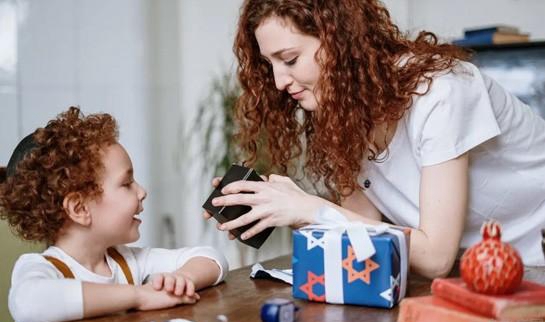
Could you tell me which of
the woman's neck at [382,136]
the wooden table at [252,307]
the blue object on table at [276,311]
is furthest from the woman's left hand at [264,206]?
the blue object on table at [276,311]

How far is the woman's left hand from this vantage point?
156 centimetres

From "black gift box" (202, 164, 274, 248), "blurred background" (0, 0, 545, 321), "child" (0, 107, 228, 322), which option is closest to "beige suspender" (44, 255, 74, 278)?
"child" (0, 107, 228, 322)

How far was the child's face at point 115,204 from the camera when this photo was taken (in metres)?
1.52

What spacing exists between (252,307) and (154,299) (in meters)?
0.18

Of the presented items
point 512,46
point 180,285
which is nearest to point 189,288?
point 180,285

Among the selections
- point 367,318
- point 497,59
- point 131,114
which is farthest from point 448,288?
point 131,114

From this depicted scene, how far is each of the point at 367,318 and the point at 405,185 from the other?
1.81 ft

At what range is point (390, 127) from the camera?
1.74 meters

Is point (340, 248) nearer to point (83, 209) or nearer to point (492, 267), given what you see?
point (492, 267)

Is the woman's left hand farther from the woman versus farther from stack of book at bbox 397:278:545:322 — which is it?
stack of book at bbox 397:278:545:322

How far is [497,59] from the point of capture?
3209 mm

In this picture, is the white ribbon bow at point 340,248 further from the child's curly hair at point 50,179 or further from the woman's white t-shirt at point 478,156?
the child's curly hair at point 50,179

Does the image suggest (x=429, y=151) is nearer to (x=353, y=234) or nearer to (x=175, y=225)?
(x=353, y=234)

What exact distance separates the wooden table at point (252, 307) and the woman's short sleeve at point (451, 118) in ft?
0.90
